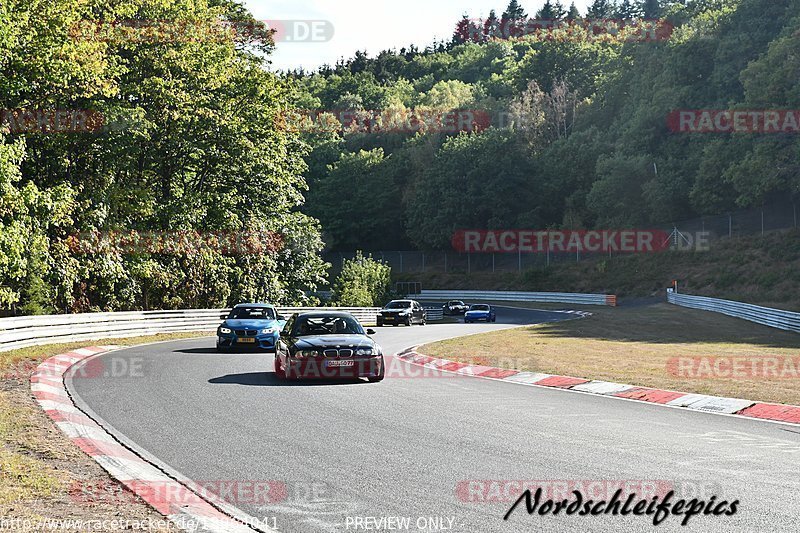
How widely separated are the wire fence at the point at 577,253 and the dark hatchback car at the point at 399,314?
33.8 m

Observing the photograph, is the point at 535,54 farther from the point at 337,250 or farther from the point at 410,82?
the point at 410,82

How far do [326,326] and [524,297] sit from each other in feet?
211

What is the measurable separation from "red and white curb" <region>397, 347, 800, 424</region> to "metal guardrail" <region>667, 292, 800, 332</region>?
24.0m

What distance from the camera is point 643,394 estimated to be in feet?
51.3

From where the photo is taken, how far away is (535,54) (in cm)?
11662

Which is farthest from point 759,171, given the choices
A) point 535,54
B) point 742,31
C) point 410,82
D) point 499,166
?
point 410,82

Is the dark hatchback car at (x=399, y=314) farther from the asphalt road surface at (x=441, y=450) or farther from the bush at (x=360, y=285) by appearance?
the asphalt road surface at (x=441, y=450)

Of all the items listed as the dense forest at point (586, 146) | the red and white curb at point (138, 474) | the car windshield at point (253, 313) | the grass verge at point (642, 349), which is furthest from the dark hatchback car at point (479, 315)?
the red and white curb at point (138, 474)

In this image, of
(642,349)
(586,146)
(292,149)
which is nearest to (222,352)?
(642,349)

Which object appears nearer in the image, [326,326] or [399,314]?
[326,326]

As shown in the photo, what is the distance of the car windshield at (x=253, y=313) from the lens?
2812 cm

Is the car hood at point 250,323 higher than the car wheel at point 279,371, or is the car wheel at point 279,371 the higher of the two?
the car hood at point 250,323

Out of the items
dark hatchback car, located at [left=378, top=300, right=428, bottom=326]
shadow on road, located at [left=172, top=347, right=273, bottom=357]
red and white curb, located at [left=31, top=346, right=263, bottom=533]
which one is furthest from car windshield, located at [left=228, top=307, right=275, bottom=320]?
dark hatchback car, located at [left=378, top=300, right=428, bottom=326]

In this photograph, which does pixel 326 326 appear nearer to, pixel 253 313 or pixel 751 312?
pixel 253 313
